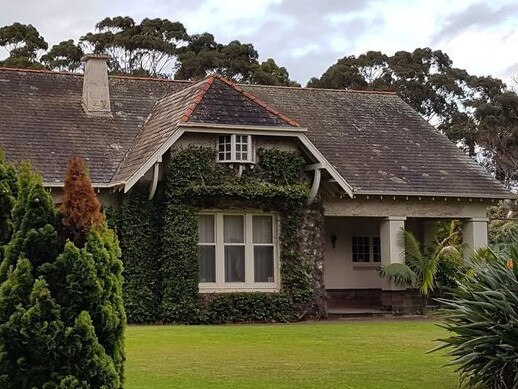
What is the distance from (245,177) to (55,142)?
5.19m

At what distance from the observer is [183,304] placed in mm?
22406

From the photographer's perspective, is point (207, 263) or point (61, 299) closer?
point (61, 299)

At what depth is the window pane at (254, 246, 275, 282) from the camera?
2361cm

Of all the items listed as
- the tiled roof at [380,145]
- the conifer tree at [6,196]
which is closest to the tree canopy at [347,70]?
the tiled roof at [380,145]

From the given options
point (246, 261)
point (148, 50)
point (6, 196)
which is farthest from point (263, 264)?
point (148, 50)

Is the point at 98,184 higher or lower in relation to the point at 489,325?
higher

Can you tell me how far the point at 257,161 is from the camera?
23.3 meters

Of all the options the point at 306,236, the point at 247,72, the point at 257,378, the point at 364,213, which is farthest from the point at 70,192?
the point at 247,72

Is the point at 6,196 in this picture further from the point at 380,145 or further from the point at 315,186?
the point at 380,145

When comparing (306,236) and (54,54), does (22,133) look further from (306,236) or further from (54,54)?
(54,54)

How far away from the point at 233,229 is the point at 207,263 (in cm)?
109

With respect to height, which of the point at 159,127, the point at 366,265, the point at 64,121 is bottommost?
the point at 366,265

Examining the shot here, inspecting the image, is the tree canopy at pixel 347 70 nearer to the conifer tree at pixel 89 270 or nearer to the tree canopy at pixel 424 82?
the tree canopy at pixel 424 82

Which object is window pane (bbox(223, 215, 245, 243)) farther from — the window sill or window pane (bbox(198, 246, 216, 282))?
the window sill
